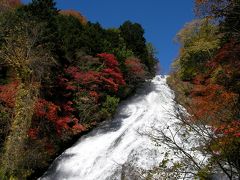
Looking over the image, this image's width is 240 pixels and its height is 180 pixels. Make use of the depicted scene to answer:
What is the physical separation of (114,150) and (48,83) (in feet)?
19.4

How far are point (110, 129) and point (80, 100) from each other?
9.02 ft

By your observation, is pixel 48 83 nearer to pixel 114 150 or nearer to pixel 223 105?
pixel 114 150

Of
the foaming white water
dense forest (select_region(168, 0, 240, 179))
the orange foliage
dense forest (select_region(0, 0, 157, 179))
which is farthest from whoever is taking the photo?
the orange foliage

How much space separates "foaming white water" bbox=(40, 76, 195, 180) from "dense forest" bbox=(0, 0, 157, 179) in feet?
2.77

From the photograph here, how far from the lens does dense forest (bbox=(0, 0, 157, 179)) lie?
19250mm

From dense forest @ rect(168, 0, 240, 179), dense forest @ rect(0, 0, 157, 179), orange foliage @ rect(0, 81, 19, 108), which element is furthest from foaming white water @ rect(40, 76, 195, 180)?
orange foliage @ rect(0, 81, 19, 108)

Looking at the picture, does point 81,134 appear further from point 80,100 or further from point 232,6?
point 232,6

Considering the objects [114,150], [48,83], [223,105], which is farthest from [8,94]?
[223,105]

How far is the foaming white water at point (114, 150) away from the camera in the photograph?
1956cm

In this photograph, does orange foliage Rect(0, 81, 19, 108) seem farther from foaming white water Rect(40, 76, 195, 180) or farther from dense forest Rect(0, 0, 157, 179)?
foaming white water Rect(40, 76, 195, 180)

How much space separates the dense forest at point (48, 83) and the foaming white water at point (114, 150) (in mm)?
844

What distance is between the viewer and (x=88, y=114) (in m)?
25.6

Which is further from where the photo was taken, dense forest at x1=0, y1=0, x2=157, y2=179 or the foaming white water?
the foaming white water

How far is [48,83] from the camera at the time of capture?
2388 cm
